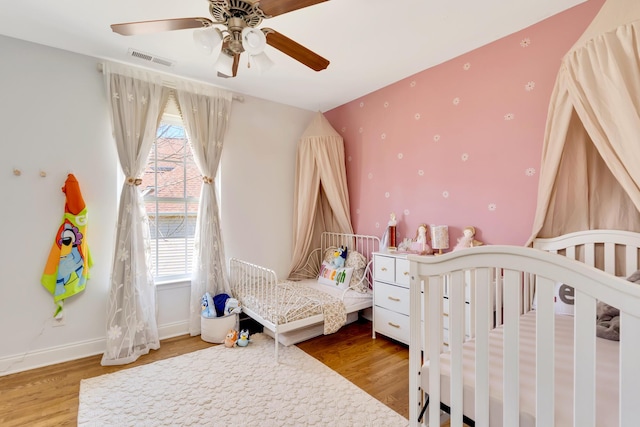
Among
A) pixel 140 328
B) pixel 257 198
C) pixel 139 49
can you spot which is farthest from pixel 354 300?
pixel 139 49

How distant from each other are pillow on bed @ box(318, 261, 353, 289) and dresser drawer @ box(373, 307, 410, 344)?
429 mm

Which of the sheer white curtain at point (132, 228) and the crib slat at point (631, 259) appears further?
the sheer white curtain at point (132, 228)

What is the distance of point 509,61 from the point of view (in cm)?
221

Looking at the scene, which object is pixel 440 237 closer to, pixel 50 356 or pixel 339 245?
pixel 339 245

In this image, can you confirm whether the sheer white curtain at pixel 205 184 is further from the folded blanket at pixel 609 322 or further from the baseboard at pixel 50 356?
the folded blanket at pixel 609 322

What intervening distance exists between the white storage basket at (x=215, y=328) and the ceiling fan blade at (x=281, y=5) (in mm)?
2418

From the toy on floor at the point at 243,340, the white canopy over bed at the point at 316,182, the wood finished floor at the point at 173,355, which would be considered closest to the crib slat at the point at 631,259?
the wood finished floor at the point at 173,355

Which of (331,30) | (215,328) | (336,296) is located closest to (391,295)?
(336,296)

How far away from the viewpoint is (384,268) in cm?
274

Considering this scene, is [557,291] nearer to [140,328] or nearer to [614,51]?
[614,51]

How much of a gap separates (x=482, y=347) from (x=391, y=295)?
1.72 metres

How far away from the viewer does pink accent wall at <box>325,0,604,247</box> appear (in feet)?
6.82

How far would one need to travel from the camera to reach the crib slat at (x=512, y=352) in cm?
91

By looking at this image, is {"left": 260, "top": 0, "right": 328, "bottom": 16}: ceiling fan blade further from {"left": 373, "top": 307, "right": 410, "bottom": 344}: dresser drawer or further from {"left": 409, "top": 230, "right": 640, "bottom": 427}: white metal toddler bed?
{"left": 373, "top": 307, "right": 410, "bottom": 344}: dresser drawer
